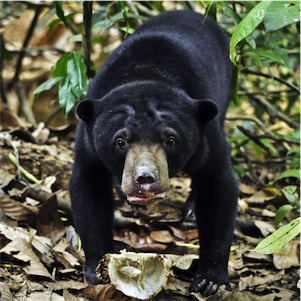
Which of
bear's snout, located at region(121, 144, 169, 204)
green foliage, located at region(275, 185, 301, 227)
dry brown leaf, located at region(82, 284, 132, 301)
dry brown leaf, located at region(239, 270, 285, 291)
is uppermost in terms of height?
bear's snout, located at region(121, 144, 169, 204)

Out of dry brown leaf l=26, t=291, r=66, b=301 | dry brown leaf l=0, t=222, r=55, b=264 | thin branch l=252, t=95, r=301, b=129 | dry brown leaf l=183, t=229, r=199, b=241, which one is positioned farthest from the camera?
thin branch l=252, t=95, r=301, b=129

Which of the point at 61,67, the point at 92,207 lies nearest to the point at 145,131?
the point at 92,207

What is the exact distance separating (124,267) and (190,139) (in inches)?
42.5

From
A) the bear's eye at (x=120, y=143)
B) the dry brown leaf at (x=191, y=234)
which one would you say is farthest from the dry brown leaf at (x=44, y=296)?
the dry brown leaf at (x=191, y=234)

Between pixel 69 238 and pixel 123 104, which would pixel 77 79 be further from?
pixel 69 238

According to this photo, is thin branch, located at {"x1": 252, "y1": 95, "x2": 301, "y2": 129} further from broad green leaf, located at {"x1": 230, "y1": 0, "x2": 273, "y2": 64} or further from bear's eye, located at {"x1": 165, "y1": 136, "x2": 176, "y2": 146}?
broad green leaf, located at {"x1": 230, "y1": 0, "x2": 273, "y2": 64}

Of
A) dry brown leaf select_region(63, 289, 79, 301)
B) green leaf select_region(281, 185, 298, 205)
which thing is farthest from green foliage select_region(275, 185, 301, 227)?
dry brown leaf select_region(63, 289, 79, 301)

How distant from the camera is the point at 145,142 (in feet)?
9.37

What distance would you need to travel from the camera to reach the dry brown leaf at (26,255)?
274 centimetres

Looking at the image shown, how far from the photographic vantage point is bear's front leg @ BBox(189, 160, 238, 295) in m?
3.25

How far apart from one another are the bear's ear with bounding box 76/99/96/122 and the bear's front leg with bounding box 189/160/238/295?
1.00 metres

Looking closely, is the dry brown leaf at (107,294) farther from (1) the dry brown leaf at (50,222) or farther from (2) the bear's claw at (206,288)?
(1) the dry brown leaf at (50,222)

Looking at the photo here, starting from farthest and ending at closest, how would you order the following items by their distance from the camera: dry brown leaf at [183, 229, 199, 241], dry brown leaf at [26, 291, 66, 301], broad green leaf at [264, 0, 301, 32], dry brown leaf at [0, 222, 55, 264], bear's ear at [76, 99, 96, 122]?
dry brown leaf at [183, 229, 199, 241] < bear's ear at [76, 99, 96, 122] < dry brown leaf at [0, 222, 55, 264] < dry brown leaf at [26, 291, 66, 301] < broad green leaf at [264, 0, 301, 32]

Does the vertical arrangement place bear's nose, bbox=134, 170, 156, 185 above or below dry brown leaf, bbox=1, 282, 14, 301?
above
